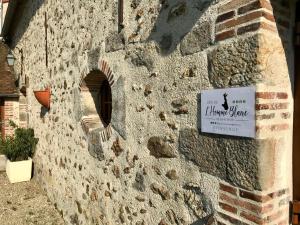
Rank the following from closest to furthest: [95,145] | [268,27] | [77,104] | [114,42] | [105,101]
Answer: [268,27]
[114,42]
[95,145]
[105,101]
[77,104]

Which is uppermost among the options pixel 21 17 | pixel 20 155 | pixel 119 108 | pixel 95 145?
pixel 21 17

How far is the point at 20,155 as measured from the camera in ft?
25.4

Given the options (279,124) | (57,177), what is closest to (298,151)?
(279,124)

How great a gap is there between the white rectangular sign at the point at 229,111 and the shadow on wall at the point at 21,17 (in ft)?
17.2

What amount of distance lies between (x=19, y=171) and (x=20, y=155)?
396mm

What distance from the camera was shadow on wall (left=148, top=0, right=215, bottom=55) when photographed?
2586mm

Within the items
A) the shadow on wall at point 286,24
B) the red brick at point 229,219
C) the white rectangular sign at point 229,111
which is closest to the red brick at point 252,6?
the shadow on wall at point 286,24

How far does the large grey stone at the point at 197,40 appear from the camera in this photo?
2.47m

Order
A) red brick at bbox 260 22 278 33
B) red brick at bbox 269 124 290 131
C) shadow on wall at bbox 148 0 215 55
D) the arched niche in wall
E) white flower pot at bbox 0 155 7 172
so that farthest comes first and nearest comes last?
white flower pot at bbox 0 155 7 172 < the arched niche in wall < shadow on wall at bbox 148 0 215 55 < red brick at bbox 269 124 290 131 < red brick at bbox 260 22 278 33

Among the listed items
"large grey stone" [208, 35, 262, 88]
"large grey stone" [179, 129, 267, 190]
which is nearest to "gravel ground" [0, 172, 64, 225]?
"large grey stone" [179, 129, 267, 190]

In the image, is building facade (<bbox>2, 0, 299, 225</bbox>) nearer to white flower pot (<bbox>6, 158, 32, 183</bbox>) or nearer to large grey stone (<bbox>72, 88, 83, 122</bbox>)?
large grey stone (<bbox>72, 88, 83, 122</bbox>)

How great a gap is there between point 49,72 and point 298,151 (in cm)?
480

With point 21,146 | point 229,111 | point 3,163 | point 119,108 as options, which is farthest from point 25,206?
point 229,111

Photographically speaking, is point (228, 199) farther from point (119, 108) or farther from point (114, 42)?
point (114, 42)
